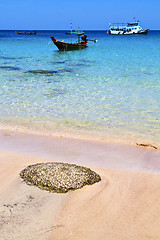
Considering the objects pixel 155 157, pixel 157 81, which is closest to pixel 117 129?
pixel 155 157

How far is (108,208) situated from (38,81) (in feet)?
38.0

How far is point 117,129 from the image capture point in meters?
7.93

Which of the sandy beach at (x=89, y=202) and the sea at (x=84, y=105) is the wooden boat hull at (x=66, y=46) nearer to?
the sea at (x=84, y=105)

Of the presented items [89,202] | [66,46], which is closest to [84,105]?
[89,202]

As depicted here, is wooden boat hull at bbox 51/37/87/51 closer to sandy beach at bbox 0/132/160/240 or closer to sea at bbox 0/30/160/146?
sea at bbox 0/30/160/146

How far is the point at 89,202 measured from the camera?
418 cm

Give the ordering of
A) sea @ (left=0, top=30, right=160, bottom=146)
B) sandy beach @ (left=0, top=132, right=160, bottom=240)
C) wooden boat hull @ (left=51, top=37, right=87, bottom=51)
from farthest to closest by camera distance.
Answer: wooden boat hull @ (left=51, top=37, right=87, bottom=51)
sea @ (left=0, top=30, right=160, bottom=146)
sandy beach @ (left=0, top=132, right=160, bottom=240)

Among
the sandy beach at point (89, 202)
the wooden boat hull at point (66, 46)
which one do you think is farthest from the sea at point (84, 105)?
the wooden boat hull at point (66, 46)

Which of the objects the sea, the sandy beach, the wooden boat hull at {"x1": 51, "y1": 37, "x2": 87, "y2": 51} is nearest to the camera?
the sandy beach

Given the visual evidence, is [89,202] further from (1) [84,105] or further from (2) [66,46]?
(2) [66,46]

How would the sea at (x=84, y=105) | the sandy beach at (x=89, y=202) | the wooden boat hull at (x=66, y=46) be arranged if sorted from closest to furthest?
the sandy beach at (x=89, y=202), the sea at (x=84, y=105), the wooden boat hull at (x=66, y=46)

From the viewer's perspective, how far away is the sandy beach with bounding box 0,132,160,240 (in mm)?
3580

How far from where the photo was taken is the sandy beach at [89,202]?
3580 millimetres

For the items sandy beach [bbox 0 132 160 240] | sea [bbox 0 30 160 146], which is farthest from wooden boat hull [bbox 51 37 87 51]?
sandy beach [bbox 0 132 160 240]
